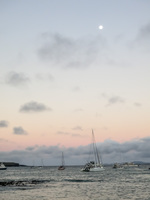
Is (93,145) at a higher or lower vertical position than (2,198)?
higher

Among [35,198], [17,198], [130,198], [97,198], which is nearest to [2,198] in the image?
[17,198]

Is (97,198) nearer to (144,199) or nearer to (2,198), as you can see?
(144,199)

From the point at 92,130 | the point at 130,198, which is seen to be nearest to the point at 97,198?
the point at 130,198

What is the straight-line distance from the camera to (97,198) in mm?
54219

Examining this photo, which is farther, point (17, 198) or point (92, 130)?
point (92, 130)

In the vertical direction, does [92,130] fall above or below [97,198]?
above

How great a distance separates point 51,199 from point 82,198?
20.6ft

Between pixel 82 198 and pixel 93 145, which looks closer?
pixel 82 198

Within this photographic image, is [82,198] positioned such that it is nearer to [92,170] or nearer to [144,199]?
[144,199]

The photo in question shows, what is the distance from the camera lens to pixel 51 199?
173 feet

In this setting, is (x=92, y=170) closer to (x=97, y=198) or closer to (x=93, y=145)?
(x=93, y=145)

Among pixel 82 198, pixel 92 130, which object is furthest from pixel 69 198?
pixel 92 130

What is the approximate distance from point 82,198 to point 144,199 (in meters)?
12.2

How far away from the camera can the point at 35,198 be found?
53.9 m
